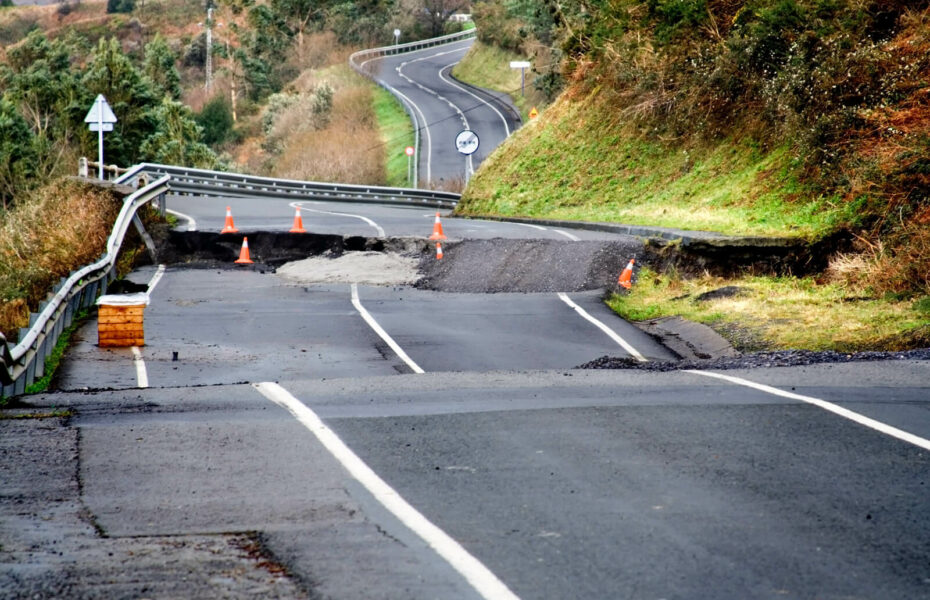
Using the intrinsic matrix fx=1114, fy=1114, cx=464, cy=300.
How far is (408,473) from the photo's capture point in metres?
6.78

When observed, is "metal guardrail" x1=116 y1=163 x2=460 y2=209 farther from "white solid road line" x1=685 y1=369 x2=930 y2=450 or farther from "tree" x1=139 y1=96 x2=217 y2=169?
"white solid road line" x1=685 y1=369 x2=930 y2=450

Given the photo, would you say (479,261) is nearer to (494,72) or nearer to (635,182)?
(635,182)

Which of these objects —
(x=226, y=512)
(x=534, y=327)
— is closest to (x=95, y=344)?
(x=534, y=327)

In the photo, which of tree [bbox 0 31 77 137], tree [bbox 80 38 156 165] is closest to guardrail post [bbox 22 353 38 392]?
tree [bbox 0 31 77 137]

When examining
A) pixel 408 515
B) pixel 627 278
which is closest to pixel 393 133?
pixel 627 278

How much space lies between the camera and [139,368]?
48.3ft

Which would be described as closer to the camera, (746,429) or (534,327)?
(746,429)

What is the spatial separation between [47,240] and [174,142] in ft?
145

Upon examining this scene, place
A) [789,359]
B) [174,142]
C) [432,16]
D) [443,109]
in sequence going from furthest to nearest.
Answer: [432,16]
[443,109]
[174,142]
[789,359]

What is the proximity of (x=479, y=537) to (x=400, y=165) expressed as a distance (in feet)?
195

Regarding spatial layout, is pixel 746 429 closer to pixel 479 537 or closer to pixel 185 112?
pixel 479 537

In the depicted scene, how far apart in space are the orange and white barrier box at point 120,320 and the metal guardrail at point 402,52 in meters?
38.9

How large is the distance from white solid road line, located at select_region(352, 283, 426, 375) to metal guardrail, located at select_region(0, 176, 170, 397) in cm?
473

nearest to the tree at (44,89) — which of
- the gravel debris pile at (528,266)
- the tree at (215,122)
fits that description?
the tree at (215,122)
